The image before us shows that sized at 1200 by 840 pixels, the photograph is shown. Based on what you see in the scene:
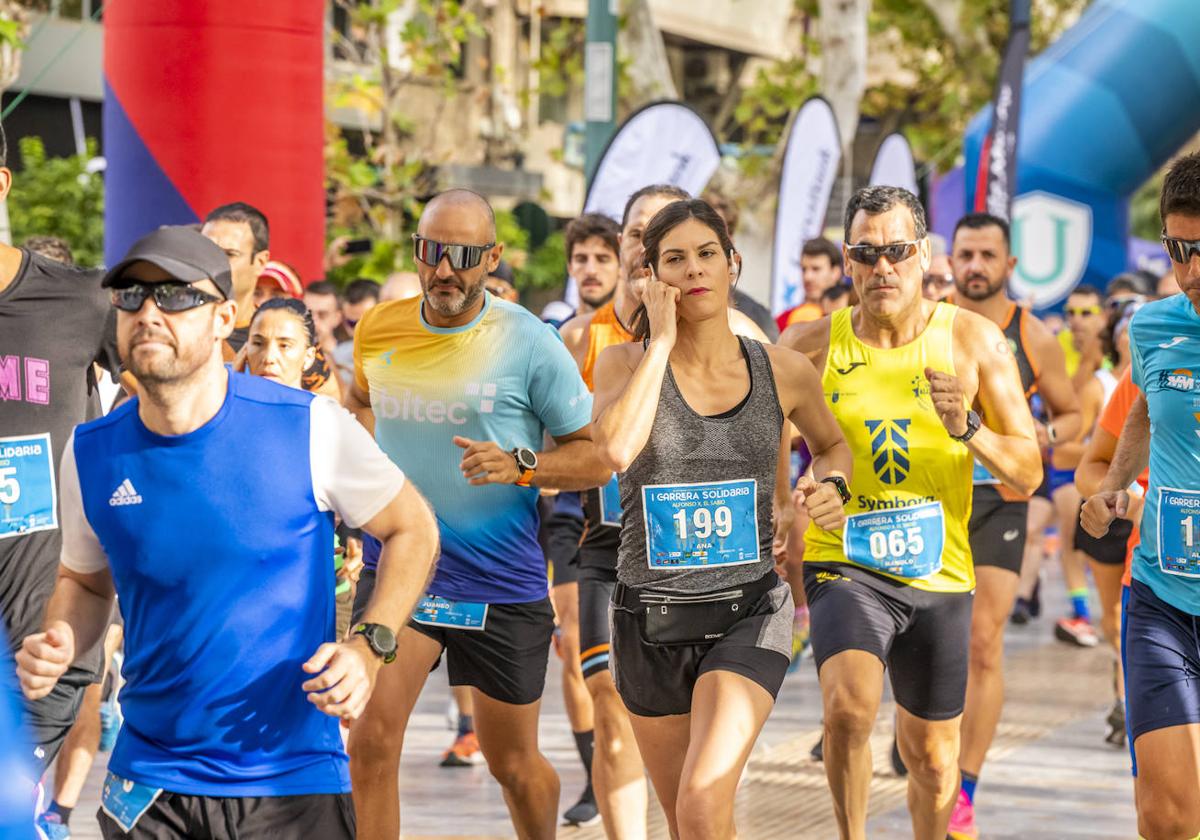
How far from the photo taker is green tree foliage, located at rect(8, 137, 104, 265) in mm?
20141

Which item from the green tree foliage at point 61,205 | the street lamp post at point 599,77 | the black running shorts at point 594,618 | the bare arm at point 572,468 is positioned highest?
the street lamp post at point 599,77

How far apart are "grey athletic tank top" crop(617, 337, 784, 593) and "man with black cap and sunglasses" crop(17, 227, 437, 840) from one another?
4.54 ft

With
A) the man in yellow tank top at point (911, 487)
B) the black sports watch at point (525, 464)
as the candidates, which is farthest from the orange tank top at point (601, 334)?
the black sports watch at point (525, 464)

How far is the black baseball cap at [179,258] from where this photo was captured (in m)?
3.57

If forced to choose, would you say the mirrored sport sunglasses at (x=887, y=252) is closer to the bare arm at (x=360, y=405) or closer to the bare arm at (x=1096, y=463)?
the bare arm at (x=1096, y=463)

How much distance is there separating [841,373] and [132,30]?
4757 mm

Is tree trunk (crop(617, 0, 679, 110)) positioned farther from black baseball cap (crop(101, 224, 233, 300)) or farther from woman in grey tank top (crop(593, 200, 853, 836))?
black baseball cap (crop(101, 224, 233, 300))

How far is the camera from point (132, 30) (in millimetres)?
9242

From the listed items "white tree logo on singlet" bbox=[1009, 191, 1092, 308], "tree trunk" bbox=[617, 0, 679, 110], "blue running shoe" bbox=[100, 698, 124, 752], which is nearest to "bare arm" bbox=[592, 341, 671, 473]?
"blue running shoe" bbox=[100, 698, 124, 752]

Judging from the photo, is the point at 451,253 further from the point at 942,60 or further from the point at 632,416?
the point at 942,60

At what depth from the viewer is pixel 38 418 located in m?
4.96

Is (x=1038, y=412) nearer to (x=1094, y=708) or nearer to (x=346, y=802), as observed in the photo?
(x=1094, y=708)

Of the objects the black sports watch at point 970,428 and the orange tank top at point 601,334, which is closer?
the black sports watch at point 970,428

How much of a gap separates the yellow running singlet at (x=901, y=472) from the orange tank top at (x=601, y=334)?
1.04m
